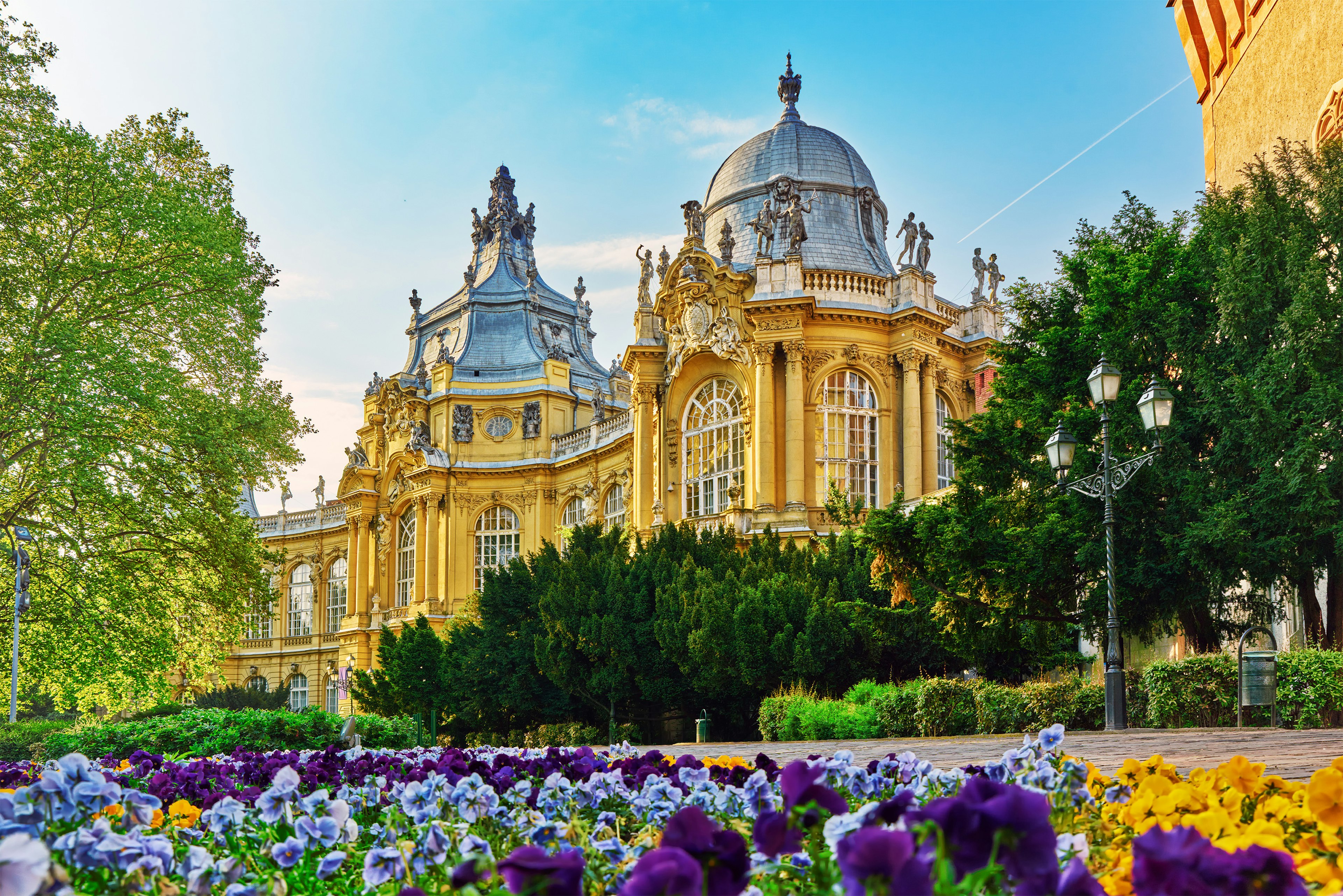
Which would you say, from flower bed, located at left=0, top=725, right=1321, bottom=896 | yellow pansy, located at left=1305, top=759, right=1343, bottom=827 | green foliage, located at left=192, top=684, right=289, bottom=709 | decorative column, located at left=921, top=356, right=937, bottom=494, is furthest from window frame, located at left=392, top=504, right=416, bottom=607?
yellow pansy, located at left=1305, top=759, right=1343, bottom=827

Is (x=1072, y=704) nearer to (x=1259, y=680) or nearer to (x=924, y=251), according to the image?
(x=1259, y=680)

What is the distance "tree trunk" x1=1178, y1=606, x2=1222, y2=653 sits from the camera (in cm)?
1958

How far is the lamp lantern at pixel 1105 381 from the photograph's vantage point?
15.6 m

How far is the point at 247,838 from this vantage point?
4.27 meters

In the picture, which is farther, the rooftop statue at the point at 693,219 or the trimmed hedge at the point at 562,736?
the rooftop statue at the point at 693,219

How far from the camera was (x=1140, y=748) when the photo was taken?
33.5 feet

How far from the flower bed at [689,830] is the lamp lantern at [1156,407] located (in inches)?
417

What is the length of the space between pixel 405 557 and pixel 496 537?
16.2ft

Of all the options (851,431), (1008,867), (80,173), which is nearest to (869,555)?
(851,431)

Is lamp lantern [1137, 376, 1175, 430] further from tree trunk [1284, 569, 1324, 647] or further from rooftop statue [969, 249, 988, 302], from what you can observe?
rooftop statue [969, 249, 988, 302]

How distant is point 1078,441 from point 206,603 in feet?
55.5

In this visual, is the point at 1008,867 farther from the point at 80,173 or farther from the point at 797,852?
the point at 80,173

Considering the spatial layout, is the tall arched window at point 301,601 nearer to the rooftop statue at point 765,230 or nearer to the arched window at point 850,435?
the rooftop statue at point 765,230

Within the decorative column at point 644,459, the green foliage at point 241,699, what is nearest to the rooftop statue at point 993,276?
the decorative column at point 644,459
